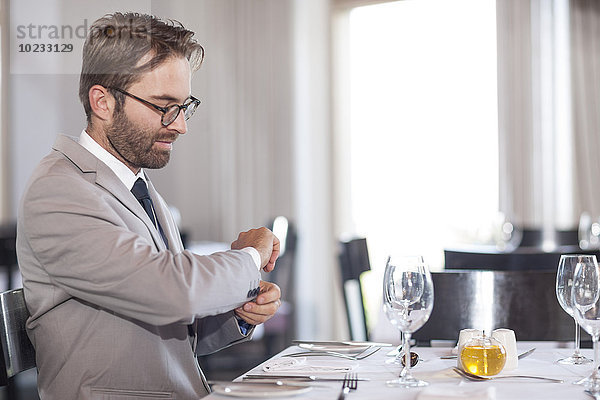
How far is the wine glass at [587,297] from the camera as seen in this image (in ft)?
4.63

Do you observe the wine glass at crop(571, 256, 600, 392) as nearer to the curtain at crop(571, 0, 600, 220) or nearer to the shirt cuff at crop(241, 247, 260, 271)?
the shirt cuff at crop(241, 247, 260, 271)

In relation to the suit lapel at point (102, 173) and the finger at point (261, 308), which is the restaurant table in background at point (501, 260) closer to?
the finger at point (261, 308)

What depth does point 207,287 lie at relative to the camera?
4.52 ft

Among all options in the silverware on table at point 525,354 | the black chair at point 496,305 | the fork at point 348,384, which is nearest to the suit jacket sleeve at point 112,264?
the fork at point 348,384

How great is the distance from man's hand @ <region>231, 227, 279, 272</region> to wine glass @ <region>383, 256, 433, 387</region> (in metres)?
0.29

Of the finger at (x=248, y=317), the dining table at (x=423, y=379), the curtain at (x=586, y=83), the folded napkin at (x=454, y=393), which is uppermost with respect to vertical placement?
the curtain at (x=586, y=83)

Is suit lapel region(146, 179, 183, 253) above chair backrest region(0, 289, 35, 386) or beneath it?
above

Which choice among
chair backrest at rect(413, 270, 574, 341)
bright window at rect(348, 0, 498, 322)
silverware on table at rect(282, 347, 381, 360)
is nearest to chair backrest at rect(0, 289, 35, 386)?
silverware on table at rect(282, 347, 381, 360)

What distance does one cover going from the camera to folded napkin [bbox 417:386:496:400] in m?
1.20

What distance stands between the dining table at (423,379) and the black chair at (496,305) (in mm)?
286

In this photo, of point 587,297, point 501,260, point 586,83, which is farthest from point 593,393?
point 586,83

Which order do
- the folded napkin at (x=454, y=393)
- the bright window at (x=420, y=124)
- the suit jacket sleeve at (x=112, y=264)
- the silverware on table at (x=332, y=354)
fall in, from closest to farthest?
the folded napkin at (x=454, y=393), the suit jacket sleeve at (x=112, y=264), the silverware on table at (x=332, y=354), the bright window at (x=420, y=124)

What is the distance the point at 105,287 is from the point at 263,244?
37 centimetres

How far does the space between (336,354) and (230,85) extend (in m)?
3.56
